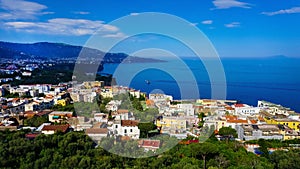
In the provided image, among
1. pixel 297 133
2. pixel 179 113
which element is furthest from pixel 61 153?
pixel 297 133

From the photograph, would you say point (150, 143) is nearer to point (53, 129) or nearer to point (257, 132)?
point (53, 129)

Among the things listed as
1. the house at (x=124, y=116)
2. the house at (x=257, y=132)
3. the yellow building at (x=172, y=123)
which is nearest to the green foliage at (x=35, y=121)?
the house at (x=124, y=116)

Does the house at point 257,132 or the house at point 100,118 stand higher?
the house at point 100,118

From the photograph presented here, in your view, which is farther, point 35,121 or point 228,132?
point 35,121

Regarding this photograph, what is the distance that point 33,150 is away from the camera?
3.11 m

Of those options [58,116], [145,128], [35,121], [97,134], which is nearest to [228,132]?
[145,128]

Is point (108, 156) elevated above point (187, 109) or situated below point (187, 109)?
below

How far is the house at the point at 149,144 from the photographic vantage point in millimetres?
3499

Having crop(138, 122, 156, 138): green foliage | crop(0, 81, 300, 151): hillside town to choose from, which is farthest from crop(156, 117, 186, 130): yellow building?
crop(138, 122, 156, 138): green foliage

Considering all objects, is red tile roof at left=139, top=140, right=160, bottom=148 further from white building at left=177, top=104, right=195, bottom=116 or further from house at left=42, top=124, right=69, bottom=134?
white building at left=177, top=104, right=195, bottom=116

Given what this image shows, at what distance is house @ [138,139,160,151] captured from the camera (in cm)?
350

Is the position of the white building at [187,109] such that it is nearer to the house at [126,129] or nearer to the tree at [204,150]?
the house at [126,129]

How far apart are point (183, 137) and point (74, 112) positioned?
114 inches

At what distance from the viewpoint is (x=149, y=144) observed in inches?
143
